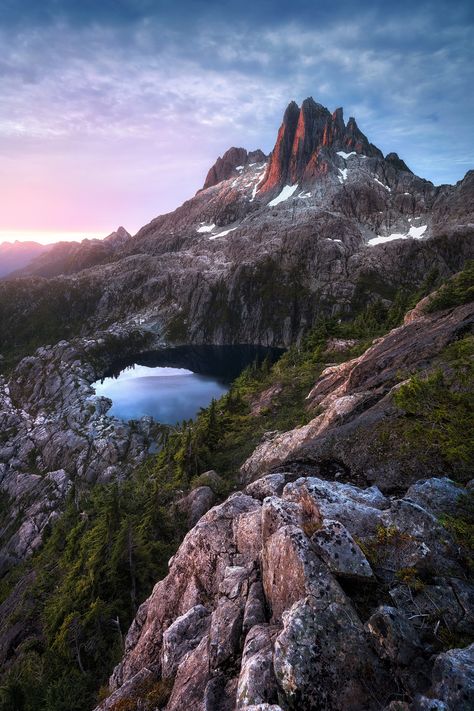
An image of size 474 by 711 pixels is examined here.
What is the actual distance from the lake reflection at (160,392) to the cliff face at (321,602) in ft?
200

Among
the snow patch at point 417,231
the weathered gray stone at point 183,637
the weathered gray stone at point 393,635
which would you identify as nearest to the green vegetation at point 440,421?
the weathered gray stone at point 393,635

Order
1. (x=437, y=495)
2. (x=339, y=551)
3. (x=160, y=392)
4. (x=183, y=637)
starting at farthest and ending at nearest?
(x=160, y=392) < (x=183, y=637) < (x=437, y=495) < (x=339, y=551)

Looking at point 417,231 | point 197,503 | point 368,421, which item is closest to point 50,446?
point 197,503

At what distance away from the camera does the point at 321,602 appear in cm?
755

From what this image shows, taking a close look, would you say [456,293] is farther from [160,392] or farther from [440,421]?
[160,392]

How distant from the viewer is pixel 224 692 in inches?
310

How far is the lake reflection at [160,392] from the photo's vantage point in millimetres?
88500

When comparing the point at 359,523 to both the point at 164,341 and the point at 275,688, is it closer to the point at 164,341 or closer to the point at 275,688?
the point at 275,688

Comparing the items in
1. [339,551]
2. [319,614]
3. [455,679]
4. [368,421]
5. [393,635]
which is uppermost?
[455,679]

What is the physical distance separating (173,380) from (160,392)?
46.2ft

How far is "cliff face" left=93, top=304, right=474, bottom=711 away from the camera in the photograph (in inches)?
255

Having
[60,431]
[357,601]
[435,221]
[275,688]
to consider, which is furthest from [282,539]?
[435,221]

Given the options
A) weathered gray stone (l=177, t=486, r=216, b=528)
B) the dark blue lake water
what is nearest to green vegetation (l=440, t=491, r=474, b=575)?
weathered gray stone (l=177, t=486, r=216, b=528)

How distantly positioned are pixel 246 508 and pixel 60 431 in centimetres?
8311
